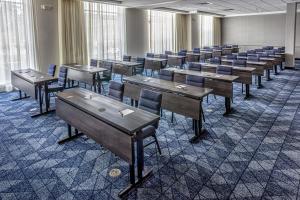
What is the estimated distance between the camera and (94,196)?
286cm

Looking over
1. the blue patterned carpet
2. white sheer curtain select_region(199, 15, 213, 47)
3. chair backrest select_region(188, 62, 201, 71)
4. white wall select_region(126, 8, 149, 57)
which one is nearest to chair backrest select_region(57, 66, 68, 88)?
the blue patterned carpet

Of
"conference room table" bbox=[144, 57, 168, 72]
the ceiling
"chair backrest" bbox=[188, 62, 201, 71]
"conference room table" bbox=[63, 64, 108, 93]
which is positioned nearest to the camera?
"conference room table" bbox=[63, 64, 108, 93]

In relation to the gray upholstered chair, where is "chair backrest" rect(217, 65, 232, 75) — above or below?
below

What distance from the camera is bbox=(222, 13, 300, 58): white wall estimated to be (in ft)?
52.5

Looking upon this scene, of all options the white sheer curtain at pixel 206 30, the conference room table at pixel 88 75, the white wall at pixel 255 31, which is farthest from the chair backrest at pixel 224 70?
the white wall at pixel 255 31

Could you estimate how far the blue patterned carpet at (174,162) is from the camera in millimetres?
2943

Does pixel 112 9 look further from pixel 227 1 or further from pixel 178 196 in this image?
pixel 178 196

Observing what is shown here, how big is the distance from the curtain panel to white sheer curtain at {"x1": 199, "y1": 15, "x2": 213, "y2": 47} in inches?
358

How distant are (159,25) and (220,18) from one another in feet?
24.1

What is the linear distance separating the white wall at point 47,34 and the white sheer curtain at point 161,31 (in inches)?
197

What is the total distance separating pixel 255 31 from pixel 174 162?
15.9 meters

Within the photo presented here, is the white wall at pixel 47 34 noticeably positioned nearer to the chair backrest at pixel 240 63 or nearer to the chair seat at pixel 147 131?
→ the chair backrest at pixel 240 63

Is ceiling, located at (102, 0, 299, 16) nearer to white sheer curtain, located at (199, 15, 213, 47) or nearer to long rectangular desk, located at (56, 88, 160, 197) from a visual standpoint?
white sheer curtain, located at (199, 15, 213, 47)

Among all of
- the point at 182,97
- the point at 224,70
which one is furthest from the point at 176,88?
the point at 224,70
